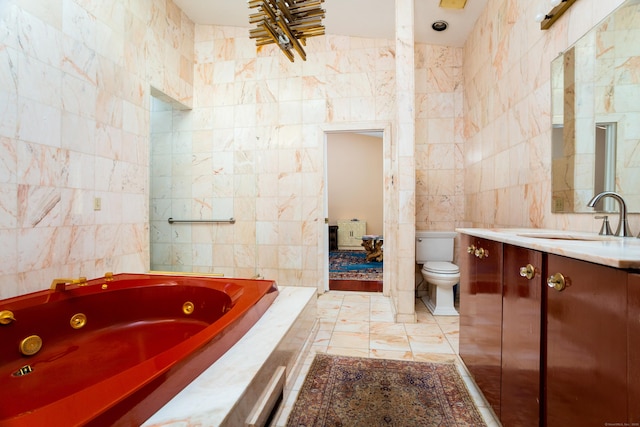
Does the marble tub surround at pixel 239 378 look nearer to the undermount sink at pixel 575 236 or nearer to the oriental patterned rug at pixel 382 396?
the oriental patterned rug at pixel 382 396

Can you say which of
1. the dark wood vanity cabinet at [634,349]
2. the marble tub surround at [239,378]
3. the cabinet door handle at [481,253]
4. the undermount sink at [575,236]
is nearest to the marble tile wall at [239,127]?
the undermount sink at [575,236]

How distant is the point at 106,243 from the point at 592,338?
2788 mm

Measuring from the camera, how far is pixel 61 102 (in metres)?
1.85

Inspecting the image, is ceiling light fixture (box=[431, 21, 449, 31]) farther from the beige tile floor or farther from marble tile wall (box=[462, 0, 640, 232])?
the beige tile floor

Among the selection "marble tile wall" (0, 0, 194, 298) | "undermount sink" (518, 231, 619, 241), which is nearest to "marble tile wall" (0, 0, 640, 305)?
"marble tile wall" (0, 0, 194, 298)

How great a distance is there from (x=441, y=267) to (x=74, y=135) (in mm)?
3129

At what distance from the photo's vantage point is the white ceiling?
256 cm

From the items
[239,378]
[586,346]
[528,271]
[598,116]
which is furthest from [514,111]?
[239,378]

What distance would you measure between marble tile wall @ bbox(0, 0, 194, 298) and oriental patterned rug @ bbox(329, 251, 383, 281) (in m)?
2.62

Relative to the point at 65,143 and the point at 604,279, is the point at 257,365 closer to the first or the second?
the point at 604,279

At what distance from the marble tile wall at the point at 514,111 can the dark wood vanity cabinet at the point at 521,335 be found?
21.2 inches

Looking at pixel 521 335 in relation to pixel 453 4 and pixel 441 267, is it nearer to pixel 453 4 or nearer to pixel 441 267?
pixel 441 267

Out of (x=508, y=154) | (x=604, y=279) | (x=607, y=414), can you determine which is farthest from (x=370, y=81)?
(x=607, y=414)

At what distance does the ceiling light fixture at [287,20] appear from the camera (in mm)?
1591
